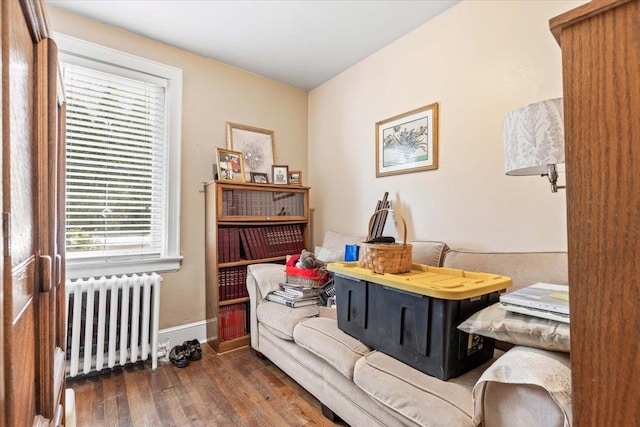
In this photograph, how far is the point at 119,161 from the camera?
237 centimetres

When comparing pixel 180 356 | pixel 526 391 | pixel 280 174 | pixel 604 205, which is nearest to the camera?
pixel 604 205

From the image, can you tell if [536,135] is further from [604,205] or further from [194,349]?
[194,349]

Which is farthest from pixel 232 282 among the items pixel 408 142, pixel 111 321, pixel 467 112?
pixel 467 112

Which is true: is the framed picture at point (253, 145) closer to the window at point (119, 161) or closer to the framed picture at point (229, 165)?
the framed picture at point (229, 165)

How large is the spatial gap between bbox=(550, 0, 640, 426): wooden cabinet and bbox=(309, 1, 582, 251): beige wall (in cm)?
142

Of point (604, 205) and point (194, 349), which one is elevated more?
point (604, 205)

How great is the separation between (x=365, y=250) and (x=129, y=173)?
202 cm

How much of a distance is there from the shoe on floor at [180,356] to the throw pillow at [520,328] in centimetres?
201

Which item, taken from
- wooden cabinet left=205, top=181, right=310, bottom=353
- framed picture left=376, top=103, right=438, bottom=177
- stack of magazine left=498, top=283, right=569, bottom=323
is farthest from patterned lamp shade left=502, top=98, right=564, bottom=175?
wooden cabinet left=205, top=181, right=310, bottom=353

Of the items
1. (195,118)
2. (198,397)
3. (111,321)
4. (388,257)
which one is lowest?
(198,397)

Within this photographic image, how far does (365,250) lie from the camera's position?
157 cm

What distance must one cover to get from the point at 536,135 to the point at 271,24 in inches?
79.4

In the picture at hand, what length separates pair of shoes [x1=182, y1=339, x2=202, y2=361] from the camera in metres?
2.32

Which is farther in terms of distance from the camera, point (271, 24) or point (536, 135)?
point (271, 24)
